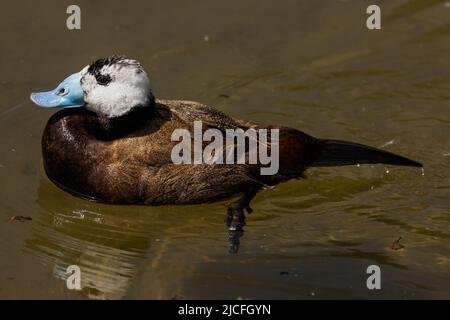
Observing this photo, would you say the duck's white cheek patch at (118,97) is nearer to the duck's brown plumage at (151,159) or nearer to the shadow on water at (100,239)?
the duck's brown plumage at (151,159)

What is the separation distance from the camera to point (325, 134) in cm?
730

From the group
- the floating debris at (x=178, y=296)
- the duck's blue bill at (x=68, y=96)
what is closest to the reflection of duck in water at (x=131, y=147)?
the duck's blue bill at (x=68, y=96)

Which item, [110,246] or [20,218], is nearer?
[110,246]

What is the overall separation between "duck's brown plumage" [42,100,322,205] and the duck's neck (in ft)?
0.07

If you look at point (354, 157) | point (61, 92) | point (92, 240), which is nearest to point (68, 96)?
point (61, 92)

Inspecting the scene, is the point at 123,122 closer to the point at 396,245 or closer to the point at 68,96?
the point at 68,96

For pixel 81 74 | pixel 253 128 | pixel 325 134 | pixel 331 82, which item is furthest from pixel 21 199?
pixel 331 82

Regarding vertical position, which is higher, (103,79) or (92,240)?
(103,79)

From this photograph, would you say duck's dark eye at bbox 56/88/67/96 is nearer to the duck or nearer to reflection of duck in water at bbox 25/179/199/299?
the duck

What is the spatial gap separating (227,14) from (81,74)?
267cm

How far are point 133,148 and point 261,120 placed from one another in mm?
1584

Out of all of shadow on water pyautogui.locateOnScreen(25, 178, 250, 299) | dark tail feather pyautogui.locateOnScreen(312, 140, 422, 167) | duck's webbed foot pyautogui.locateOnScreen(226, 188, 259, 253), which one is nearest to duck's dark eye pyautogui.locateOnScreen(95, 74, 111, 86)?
shadow on water pyautogui.locateOnScreen(25, 178, 250, 299)

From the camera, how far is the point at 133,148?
6.25 meters

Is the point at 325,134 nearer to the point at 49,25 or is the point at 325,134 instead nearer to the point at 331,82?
the point at 331,82
